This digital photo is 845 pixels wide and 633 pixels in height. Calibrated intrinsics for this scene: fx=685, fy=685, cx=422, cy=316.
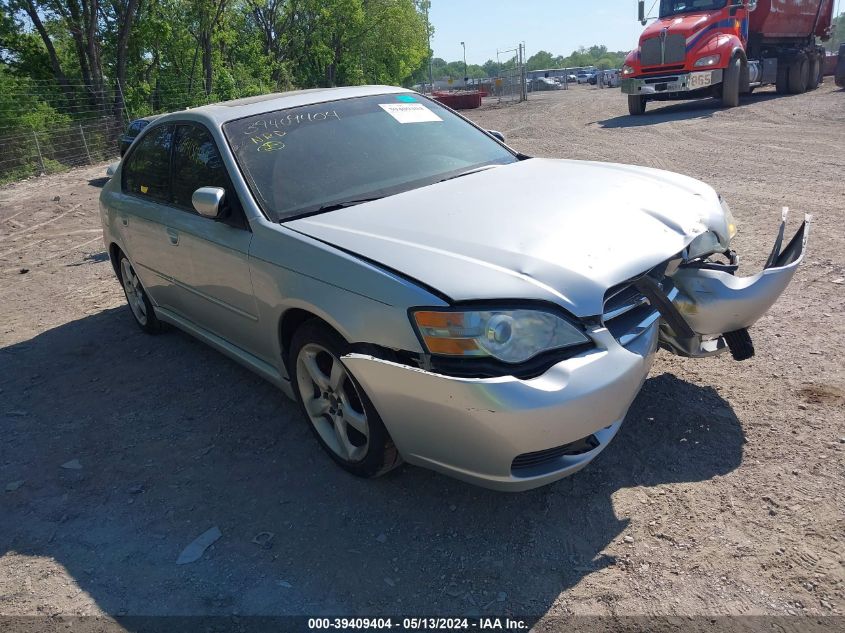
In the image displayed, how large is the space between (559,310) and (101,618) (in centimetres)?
201

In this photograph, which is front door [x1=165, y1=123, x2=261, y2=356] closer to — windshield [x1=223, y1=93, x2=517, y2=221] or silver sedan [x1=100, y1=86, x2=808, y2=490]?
silver sedan [x1=100, y1=86, x2=808, y2=490]

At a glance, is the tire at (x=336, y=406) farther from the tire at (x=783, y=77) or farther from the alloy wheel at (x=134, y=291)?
the tire at (x=783, y=77)

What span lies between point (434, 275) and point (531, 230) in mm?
541

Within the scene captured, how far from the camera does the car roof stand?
3932 millimetres

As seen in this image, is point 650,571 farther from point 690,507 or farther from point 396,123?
point 396,123

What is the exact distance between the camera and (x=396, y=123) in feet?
13.4

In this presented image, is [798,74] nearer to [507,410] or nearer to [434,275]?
[434,275]

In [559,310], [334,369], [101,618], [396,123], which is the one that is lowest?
[101,618]

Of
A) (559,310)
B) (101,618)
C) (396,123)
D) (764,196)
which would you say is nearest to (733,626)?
(559,310)

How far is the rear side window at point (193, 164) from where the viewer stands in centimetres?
372

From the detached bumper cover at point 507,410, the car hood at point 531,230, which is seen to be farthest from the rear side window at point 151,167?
the detached bumper cover at point 507,410

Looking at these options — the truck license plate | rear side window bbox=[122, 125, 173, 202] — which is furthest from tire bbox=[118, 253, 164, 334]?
the truck license plate

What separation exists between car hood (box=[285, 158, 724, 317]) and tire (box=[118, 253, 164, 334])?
8.19 ft

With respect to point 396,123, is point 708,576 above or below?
below
